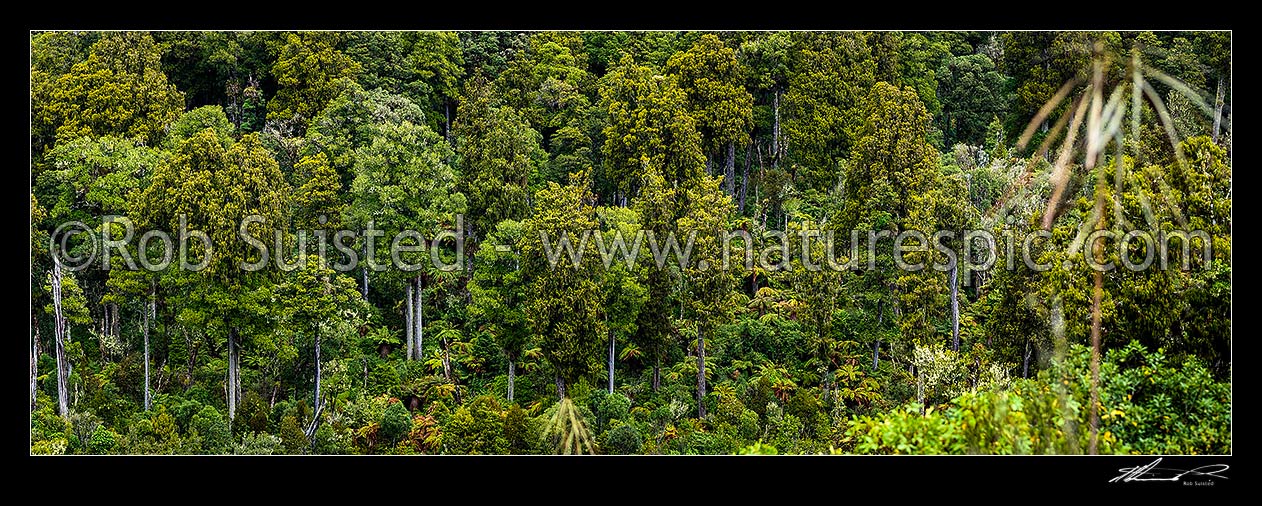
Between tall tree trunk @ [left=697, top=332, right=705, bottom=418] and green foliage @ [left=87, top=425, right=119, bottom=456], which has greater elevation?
tall tree trunk @ [left=697, top=332, right=705, bottom=418]

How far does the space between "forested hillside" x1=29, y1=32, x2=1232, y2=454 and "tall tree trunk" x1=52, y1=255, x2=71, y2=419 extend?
0.09 meters

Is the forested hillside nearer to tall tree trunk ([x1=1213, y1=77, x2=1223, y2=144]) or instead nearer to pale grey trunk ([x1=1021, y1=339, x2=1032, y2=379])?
pale grey trunk ([x1=1021, y1=339, x2=1032, y2=379])

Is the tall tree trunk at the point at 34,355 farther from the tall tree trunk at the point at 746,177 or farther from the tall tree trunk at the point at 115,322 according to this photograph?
the tall tree trunk at the point at 746,177

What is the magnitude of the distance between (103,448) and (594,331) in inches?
297

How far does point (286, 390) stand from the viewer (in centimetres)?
1873

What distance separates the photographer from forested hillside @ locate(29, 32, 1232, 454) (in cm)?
1614

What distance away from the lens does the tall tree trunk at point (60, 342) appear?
57.7 ft

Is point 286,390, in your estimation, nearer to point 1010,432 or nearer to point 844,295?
point 844,295

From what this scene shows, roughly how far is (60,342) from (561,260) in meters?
8.20

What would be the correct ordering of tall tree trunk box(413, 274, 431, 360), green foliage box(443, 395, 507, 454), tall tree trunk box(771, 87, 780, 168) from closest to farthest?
green foliage box(443, 395, 507, 454) → tall tree trunk box(413, 274, 431, 360) → tall tree trunk box(771, 87, 780, 168)

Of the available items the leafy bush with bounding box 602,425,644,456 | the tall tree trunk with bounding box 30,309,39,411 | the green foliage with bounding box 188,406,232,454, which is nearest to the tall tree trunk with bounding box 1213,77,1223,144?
the leafy bush with bounding box 602,425,644,456

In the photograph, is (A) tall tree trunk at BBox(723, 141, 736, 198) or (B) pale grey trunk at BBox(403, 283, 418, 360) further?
(A) tall tree trunk at BBox(723, 141, 736, 198)

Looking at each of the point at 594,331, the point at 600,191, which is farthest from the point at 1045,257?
the point at 600,191

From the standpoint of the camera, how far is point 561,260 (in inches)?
712
